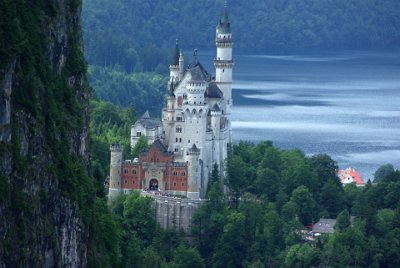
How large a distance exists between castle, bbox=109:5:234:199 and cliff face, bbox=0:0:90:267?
33220mm

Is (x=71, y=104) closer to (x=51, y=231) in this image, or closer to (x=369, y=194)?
(x=51, y=231)

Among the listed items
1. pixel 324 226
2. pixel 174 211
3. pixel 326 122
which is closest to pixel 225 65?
pixel 324 226

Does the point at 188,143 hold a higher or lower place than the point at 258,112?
lower

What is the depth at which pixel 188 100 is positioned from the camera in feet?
292

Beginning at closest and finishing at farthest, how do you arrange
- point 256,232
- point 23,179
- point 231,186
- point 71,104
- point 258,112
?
point 23,179 < point 71,104 < point 256,232 < point 231,186 < point 258,112

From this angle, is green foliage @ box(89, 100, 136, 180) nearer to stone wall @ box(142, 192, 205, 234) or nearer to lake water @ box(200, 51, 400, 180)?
stone wall @ box(142, 192, 205, 234)

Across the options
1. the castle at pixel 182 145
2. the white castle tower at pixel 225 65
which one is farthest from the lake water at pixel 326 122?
the castle at pixel 182 145

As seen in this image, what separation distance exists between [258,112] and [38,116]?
376 ft

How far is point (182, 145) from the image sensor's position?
89.4m

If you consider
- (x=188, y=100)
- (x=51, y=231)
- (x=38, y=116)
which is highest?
(x=188, y=100)

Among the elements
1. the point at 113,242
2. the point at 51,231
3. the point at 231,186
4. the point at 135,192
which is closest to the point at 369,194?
the point at 231,186

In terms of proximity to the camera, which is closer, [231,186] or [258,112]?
[231,186]

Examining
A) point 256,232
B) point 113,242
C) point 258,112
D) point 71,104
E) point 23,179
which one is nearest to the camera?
point 23,179

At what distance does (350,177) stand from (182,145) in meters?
23.8
